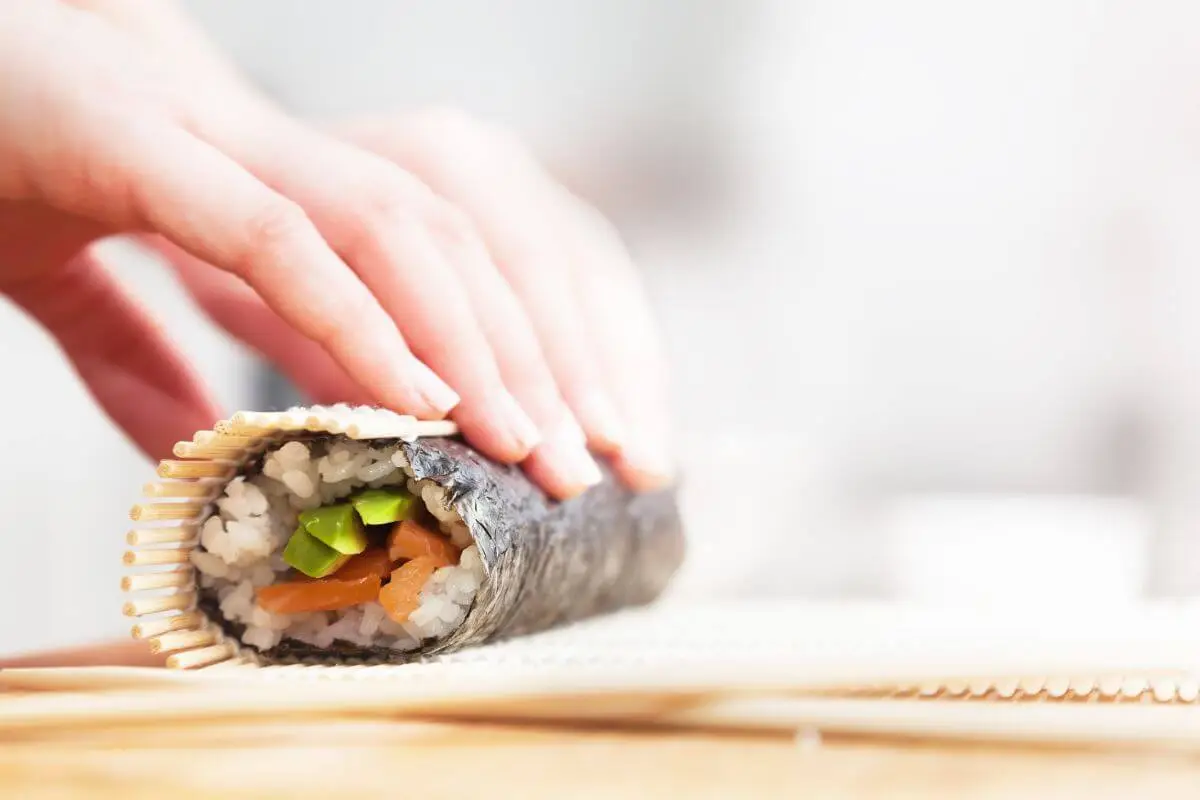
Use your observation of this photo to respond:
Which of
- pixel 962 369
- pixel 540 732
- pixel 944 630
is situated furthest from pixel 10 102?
pixel 962 369

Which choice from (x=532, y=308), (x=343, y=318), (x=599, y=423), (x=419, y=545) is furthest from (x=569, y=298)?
(x=419, y=545)

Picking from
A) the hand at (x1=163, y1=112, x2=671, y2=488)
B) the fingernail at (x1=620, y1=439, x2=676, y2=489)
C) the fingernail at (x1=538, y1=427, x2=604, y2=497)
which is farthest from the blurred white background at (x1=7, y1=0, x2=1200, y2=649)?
the fingernail at (x1=538, y1=427, x2=604, y2=497)

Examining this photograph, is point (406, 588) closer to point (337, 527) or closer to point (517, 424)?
point (337, 527)

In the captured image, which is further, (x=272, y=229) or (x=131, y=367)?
(x=131, y=367)

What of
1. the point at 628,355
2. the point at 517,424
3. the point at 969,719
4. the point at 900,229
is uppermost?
the point at 900,229

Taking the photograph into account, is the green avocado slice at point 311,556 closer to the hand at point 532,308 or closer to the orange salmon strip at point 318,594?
the orange salmon strip at point 318,594

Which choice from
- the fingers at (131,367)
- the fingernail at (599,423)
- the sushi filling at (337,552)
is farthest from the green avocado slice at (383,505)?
the fingers at (131,367)

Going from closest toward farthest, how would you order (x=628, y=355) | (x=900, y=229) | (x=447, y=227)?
(x=447, y=227) → (x=628, y=355) → (x=900, y=229)
